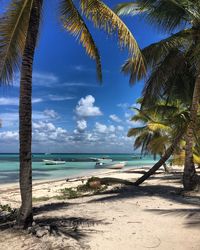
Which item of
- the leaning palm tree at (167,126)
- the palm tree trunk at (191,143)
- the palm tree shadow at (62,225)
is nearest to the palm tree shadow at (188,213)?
the palm tree shadow at (62,225)

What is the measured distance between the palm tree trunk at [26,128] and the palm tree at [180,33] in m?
6.06

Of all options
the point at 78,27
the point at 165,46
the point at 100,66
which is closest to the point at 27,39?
the point at 78,27

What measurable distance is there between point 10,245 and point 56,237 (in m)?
0.83

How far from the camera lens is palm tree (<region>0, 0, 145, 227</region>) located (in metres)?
6.78

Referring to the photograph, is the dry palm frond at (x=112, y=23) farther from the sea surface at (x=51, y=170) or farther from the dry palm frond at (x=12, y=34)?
the sea surface at (x=51, y=170)

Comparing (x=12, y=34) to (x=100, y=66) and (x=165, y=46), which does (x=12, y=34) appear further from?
(x=165, y=46)

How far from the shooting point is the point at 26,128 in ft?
22.3

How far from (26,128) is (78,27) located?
302 centimetres

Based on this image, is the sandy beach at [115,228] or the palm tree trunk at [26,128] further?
the palm tree trunk at [26,128]

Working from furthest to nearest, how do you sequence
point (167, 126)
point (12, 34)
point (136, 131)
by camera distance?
point (136, 131) < point (167, 126) < point (12, 34)

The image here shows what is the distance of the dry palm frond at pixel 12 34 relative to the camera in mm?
7109

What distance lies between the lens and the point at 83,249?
217 inches

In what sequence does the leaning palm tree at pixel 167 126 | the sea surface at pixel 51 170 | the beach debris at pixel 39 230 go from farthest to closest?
the sea surface at pixel 51 170 < the leaning palm tree at pixel 167 126 < the beach debris at pixel 39 230

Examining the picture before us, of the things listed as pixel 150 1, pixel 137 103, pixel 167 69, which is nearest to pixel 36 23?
pixel 150 1
